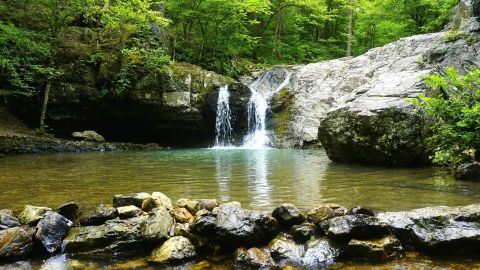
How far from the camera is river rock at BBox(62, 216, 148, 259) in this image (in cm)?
424

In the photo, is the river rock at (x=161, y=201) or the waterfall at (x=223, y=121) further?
the waterfall at (x=223, y=121)

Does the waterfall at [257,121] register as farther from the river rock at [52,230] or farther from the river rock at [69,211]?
the river rock at [52,230]

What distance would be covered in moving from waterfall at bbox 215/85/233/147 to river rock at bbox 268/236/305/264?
15.5 metres

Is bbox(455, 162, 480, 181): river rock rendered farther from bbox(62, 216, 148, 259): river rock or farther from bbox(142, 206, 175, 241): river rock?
bbox(62, 216, 148, 259): river rock

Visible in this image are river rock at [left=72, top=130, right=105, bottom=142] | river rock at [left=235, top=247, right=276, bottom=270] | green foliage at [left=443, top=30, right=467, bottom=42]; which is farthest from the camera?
river rock at [left=72, top=130, right=105, bottom=142]

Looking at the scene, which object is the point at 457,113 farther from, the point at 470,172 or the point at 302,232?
the point at 302,232

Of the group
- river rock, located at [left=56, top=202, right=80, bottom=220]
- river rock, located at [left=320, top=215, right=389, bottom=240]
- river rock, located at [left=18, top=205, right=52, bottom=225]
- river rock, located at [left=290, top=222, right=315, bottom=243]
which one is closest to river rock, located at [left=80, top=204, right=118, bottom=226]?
river rock, located at [left=56, top=202, right=80, bottom=220]

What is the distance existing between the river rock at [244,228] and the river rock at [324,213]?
0.52 metres

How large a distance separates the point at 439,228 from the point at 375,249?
78 centimetres

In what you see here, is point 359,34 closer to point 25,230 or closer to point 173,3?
point 173,3

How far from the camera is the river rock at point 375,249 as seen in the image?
393 centimetres

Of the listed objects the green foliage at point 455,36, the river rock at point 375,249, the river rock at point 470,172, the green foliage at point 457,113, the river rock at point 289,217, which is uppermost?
the green foliage at point 455,36

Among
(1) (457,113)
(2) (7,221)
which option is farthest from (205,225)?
(1) (457,113)

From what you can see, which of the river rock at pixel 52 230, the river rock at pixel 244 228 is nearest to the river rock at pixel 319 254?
the river rock at pixel 244 228
